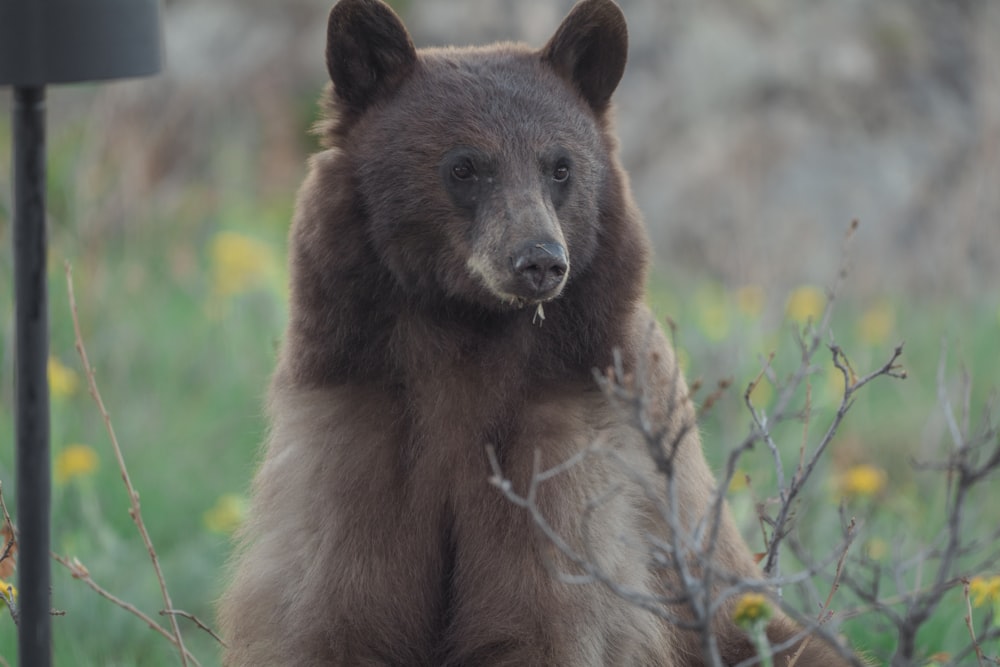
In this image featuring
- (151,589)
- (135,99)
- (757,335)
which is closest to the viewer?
(151,589)

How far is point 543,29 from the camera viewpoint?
9.34 meters

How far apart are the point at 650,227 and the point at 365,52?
6.55m

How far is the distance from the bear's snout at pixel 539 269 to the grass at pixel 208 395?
2.10 meters

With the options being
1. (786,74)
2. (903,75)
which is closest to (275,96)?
(786,74)

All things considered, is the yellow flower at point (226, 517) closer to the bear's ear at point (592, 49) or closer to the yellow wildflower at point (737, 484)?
the yellow wildflower at point (737, 484)

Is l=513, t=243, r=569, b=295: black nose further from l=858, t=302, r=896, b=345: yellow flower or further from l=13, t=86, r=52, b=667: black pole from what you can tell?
l=858, t=302, r=896, b=345: yellow flower

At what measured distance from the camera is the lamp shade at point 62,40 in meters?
2.46

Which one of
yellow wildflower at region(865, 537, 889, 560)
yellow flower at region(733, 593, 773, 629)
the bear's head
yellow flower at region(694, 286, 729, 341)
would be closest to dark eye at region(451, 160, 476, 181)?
the bear's head

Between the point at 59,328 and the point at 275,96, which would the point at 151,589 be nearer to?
the point at 59,328

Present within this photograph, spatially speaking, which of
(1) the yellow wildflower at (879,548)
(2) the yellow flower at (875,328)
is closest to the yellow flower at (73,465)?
(1) the yellow wildflower at (879,548)

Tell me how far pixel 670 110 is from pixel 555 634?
276 inches

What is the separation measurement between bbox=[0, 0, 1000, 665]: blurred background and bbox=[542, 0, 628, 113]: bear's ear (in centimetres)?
214

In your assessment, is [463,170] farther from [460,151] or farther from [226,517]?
[226,517]

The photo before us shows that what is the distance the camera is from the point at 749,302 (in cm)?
680
